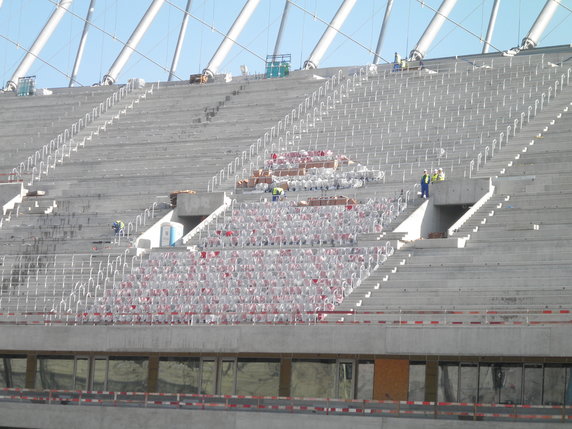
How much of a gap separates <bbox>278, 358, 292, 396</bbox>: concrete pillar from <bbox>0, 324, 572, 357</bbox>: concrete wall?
0.52 metres

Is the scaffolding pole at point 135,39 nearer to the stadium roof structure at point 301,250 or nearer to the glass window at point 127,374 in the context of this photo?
the stadium roof structure at point 301,250

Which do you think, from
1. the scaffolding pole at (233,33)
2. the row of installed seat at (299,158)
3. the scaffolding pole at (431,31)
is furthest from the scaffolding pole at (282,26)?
the row of installed seat at (299,158)

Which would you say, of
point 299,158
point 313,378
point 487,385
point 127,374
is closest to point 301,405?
point 313,378

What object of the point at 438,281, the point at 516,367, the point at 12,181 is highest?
Result: the point at 12,181

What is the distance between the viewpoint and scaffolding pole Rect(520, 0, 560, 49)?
5772cm

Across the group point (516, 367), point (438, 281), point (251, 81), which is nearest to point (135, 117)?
point (251, 81)

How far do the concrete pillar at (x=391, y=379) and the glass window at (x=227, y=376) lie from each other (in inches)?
156

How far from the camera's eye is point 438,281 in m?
32.4

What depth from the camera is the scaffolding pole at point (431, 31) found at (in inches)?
2306

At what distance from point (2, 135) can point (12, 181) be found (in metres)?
8.15

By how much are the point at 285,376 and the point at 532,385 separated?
252 inches

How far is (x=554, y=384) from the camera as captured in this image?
2712 centimetres

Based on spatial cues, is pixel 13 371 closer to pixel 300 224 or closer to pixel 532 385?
pixel 300 224

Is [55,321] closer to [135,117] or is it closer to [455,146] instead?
[455,146]
